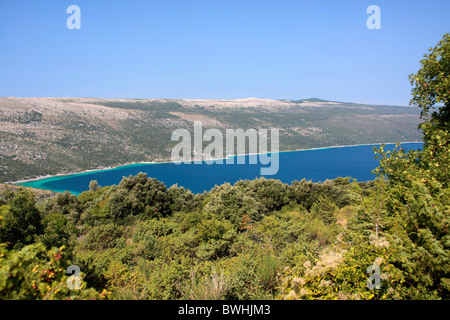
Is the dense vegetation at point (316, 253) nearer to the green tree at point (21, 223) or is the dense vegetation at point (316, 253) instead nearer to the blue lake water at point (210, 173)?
the green tree at point (21, 223)

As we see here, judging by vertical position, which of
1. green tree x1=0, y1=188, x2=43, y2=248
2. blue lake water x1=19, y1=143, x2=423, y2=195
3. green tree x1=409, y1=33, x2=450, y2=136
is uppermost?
green tree x1=409, y1=33, x2=450, y2=136

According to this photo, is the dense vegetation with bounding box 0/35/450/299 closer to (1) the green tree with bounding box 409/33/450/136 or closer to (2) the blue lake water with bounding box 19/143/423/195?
(1) the green tree with bounding box 409/33/450/136

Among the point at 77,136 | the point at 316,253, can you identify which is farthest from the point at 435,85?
the point at 77,136

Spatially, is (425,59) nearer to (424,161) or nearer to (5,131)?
(424,161)

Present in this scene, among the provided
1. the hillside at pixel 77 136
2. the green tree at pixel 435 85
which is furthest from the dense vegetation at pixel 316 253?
the hillside at pixel 77 136

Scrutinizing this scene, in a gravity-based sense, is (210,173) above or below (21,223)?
below

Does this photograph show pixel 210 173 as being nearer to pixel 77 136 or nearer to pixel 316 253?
pixel 77 136

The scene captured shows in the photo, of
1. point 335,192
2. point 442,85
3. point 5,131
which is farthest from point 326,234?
point 5,131

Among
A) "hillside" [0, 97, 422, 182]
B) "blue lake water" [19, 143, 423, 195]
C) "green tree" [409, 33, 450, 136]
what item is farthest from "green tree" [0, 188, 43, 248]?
"hillside" [0, 97, 422, 182]
